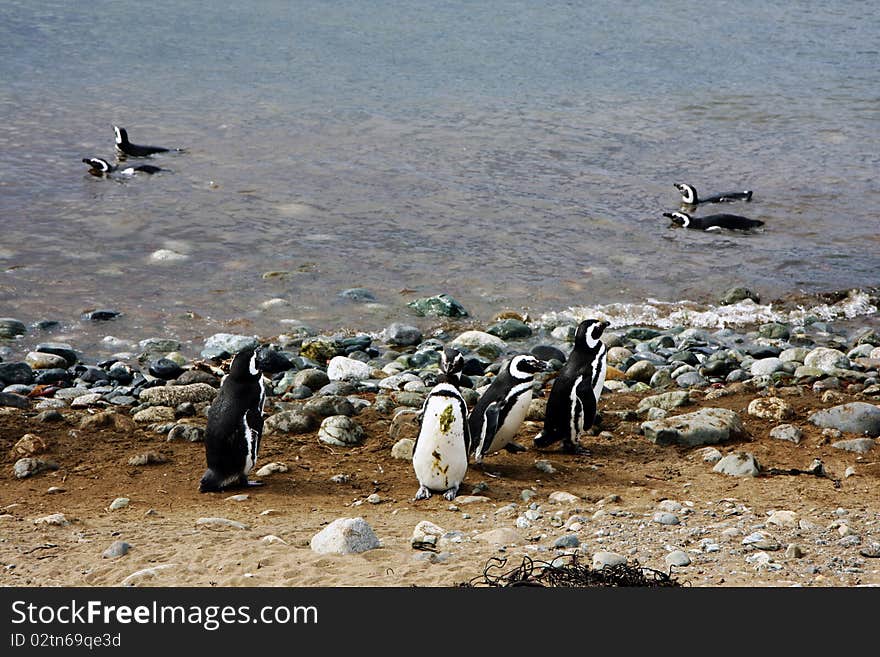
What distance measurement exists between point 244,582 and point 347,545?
2.06 ft

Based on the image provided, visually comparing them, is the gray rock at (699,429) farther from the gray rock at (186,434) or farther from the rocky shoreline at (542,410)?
the gray rock at (186,434)

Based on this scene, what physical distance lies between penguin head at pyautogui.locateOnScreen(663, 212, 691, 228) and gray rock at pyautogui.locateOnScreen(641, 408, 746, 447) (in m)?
6.91

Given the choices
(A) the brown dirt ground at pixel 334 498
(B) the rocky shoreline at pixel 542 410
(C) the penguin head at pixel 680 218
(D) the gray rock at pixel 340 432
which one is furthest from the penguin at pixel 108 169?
(D) the gray rock at pixel 340 432

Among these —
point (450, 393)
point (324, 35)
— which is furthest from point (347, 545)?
point (324, 35)

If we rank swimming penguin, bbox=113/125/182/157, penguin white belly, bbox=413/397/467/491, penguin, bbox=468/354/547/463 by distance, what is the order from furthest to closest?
1. swimming penguin, bbox=113/125/182/157
2. penguin, bbox=468/354/547/463
3. penguin white belly, bbox=413/397/467/491

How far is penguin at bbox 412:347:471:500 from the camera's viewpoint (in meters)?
6.61

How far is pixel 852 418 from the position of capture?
25.0 feet

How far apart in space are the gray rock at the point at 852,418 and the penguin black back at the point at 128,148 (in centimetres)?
1180

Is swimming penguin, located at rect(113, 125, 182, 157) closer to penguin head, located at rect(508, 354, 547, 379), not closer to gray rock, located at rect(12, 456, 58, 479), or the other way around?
gray rock, located at rect(12, 456, 58, 479)

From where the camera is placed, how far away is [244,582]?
4633 millimetres

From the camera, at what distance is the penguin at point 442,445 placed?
21.7 feet

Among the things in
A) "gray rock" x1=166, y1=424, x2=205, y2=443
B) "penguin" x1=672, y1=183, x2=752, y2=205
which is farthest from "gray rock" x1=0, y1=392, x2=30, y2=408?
"penguin" x1=672, y1=183, x2=752, y2=205

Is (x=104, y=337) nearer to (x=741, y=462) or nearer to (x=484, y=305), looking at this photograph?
(x=484, y=305)

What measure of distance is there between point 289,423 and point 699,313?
17.0 feet
